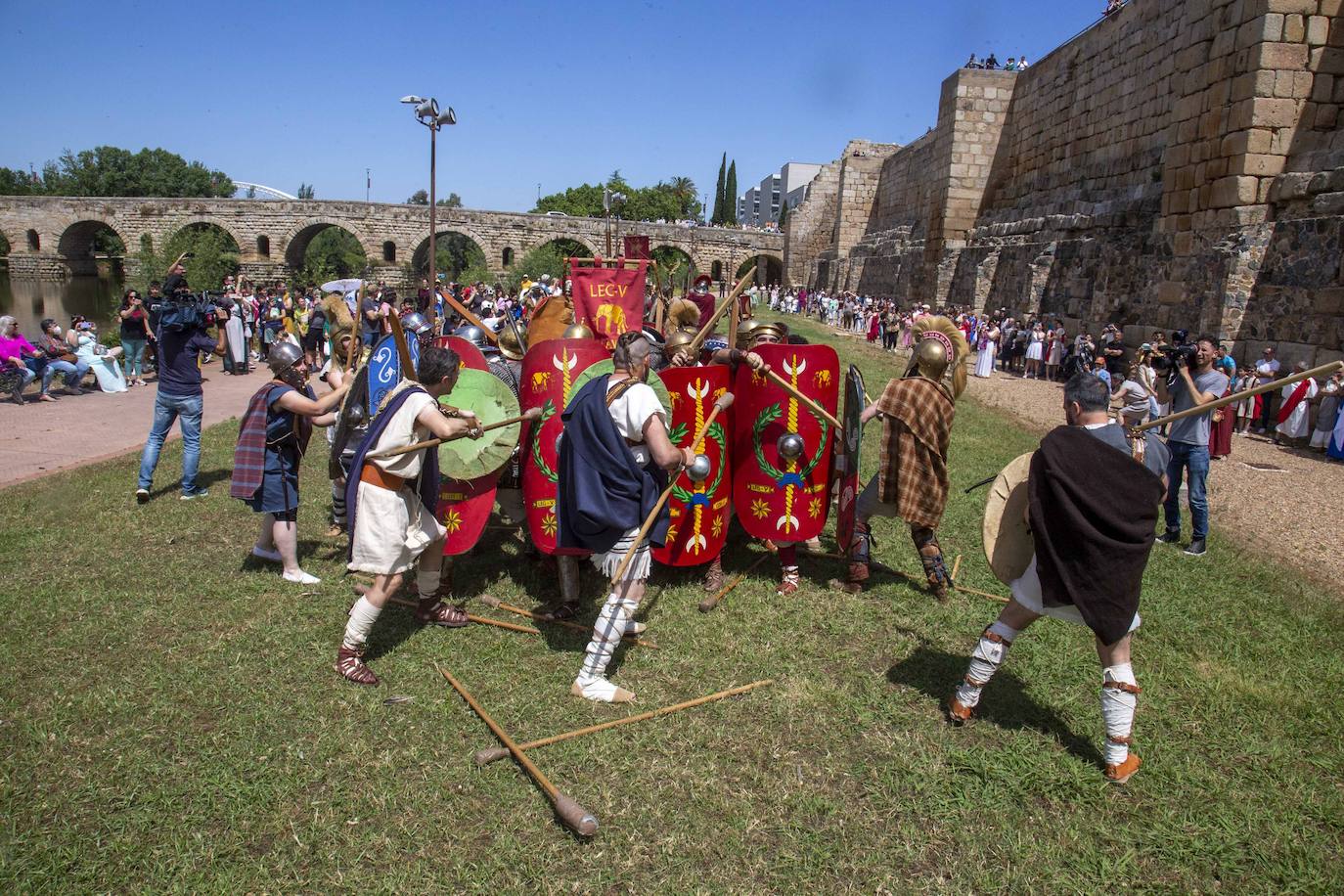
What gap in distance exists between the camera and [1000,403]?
13383 millimetres

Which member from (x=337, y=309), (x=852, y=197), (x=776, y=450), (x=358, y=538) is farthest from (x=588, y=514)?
(x=852, y=197)

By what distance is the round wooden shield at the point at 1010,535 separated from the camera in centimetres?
345

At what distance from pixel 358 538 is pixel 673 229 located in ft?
143

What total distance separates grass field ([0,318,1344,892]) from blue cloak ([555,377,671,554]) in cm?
83

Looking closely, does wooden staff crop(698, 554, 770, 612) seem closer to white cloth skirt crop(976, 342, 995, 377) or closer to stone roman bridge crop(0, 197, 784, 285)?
white cloth skirt crop(976, 342, 995, 377)

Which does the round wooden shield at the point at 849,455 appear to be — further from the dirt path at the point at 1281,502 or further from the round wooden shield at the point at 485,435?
the dirt path at the point at 1281,502

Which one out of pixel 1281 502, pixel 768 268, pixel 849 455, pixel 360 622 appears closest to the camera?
pixel 360 622

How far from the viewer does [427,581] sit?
439cm

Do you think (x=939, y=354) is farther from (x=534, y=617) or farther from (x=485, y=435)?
(x=534, y=617)

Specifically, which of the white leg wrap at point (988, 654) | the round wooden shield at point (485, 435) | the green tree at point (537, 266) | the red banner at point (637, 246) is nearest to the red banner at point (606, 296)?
the round wooden shield at point (485, 435)

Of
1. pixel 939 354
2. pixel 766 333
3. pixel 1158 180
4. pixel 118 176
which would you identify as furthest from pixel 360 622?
pixel 118 176

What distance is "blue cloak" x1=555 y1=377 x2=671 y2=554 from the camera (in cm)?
366

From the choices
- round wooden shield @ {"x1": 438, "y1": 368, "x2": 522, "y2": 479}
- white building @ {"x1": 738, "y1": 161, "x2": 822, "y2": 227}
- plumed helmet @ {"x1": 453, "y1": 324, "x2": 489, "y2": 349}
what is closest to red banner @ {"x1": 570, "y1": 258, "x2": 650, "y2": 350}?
plumed helmet @ {"x1": 453, "y1": 324, "x2": 489, "y2": 349}

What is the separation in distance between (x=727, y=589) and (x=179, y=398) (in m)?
4.83
